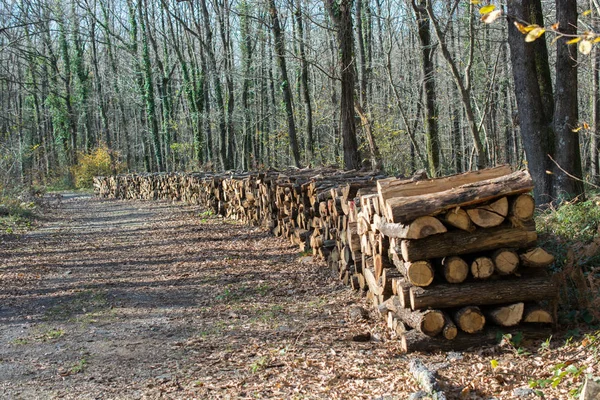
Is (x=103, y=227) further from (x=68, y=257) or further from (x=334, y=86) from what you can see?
(x=334, y=86)

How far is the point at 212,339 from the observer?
18.3 ft

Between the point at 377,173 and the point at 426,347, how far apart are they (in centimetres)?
572

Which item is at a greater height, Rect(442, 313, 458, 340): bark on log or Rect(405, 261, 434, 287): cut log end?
Rect(405, 261, 434, 287): cut log end

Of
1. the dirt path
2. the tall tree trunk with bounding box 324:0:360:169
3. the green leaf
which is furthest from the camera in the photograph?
the tall tree trunk with bounding box 324:0:360:169

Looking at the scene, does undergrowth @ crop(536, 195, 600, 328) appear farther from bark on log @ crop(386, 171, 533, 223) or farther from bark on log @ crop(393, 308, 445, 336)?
bark on log @ crop(393, 308, 445, 336)

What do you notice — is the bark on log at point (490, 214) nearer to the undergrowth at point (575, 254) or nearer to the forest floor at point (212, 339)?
the undergrowth at point (575, 254)

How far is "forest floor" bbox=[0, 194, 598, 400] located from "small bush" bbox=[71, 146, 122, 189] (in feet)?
95.2

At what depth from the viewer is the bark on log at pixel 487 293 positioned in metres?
4.80

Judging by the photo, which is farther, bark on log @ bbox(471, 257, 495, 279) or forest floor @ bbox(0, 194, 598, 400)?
bark on log @ bbox(471, 257, 495, 279)

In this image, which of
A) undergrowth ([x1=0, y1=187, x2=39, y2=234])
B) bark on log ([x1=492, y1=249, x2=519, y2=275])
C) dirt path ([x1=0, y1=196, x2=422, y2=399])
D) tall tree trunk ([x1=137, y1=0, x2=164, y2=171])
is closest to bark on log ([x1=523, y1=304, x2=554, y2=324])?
bark on log ([x1=492, y1=249, x2=519, y2=275])

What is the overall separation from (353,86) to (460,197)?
975 centimetres

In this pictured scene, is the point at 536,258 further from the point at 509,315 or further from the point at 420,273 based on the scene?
the point at 420,273

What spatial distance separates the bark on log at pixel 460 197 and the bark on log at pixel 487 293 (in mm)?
687

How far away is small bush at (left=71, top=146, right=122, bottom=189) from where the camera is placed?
38188mm
